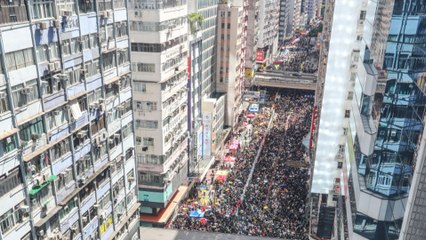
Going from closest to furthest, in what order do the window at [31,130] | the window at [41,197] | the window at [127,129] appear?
the window at [31,130] → the window at [41,197] → the window at [127,129]

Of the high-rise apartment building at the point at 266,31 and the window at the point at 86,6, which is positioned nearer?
the window at the point at 86,6

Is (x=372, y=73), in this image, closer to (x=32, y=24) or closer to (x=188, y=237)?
(x=32, y=24)

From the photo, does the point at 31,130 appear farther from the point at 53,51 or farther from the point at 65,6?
the point at 65,6

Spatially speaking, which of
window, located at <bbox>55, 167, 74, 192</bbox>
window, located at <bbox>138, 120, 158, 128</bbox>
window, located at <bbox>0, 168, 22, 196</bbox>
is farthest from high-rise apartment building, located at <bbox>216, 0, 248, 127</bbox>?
window, located at <bbox>0, 168, 22, 196</bbox>

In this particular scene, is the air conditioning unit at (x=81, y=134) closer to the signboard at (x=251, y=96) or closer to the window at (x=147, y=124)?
the window at (x=147, y=124)

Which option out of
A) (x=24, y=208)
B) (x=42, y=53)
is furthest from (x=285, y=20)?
(x=24, y=208)

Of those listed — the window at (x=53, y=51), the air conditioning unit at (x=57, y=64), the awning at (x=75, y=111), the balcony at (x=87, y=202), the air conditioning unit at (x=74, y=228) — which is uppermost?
the window at (x=53, y=51)

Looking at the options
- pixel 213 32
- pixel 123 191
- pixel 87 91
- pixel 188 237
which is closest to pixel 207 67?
pixel 213 32

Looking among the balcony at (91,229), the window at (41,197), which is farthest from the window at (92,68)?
the balcony at (91,229)

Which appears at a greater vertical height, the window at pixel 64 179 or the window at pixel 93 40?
the window at pixel 93 40
